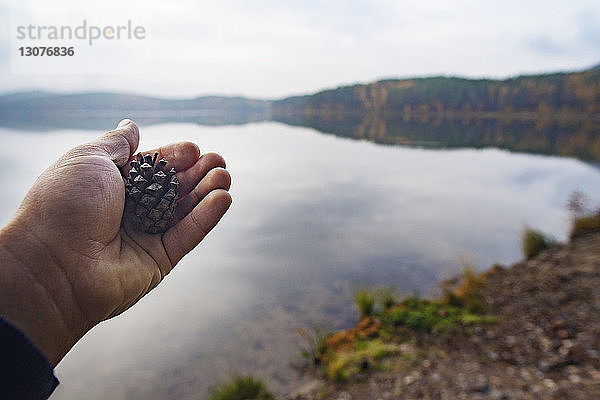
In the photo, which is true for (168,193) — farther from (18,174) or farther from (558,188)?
(558,188)

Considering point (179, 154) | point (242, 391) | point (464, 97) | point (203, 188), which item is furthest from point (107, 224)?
point (464, 97)

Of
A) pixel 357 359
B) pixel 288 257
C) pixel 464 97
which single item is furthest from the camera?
pixel 464 97

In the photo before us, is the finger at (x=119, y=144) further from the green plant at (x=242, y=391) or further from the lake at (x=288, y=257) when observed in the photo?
the green plant at (x=242, y=391)

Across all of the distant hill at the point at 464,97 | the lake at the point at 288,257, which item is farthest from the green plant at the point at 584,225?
the distant hill at the point at 464,97

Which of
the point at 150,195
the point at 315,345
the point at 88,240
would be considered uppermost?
the point at 150,195

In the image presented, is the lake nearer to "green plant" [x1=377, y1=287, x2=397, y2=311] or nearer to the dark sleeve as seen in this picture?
"green plant" [x1=377, y1=287, x2=397, y2=311]

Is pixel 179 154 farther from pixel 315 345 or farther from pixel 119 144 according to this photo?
pixel 315 345
